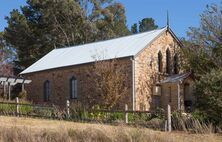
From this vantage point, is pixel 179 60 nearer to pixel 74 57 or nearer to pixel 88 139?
pixel 74 57

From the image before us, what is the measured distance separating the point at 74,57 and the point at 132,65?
8.22 m

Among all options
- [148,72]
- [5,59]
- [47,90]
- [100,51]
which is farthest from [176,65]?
[5,59]

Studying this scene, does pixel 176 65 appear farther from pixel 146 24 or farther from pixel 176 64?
pixel 146 24

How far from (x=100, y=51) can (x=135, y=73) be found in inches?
202

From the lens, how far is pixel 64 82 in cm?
3928

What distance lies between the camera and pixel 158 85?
35.1m

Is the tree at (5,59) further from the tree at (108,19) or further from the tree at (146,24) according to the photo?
the tree at (146,24)

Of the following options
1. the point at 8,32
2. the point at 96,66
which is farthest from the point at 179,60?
the point at 8,32

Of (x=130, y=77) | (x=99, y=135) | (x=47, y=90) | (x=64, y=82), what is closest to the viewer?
(x=99, y=135)

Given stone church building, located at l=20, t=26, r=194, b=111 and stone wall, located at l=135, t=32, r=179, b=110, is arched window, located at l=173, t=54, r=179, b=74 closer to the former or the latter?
stone church building, located at l=20, t=26, r=194, b=111

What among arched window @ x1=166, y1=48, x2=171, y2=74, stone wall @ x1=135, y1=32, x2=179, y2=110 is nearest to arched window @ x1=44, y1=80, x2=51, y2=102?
stone wall @ x1=135, y1=32, x2=179, y2=110

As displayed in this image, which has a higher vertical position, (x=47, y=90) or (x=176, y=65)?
(x=176, y=65)

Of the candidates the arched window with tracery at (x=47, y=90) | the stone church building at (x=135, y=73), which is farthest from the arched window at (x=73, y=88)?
the arched window with tracery at (x=47, y=90)

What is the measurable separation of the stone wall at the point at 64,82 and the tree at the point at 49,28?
1641cm
